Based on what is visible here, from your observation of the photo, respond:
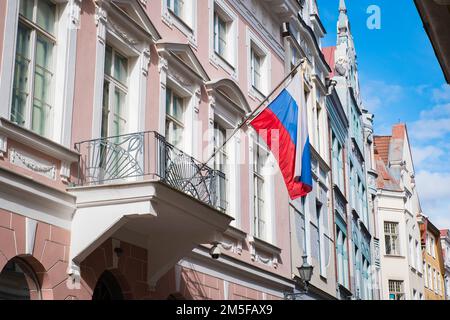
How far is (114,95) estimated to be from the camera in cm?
1327

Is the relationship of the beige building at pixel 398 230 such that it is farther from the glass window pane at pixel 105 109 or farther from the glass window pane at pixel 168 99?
the glass window pane at pixel 105 109

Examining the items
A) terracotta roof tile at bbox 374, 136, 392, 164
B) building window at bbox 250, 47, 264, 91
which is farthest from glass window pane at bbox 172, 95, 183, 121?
terracotta roof tile at bbox 374, 136, 392, 164

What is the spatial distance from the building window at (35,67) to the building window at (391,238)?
117 ft

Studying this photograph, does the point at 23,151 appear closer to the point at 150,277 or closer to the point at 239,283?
the point at 150,277

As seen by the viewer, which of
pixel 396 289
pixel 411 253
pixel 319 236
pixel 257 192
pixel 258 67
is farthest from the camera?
pixel 411 253

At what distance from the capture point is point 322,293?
23641mm

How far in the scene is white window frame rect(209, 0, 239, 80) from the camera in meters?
17.4

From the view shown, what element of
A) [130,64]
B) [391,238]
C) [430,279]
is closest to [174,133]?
[130,64]

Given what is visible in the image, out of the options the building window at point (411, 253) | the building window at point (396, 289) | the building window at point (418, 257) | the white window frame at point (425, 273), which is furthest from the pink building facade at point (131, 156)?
the white window frame at point (425, 273)

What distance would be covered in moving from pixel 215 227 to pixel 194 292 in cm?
190

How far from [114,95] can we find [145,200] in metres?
2.75

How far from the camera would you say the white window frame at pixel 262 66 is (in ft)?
63.9

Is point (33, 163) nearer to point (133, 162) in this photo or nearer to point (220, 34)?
point (133, 162)
